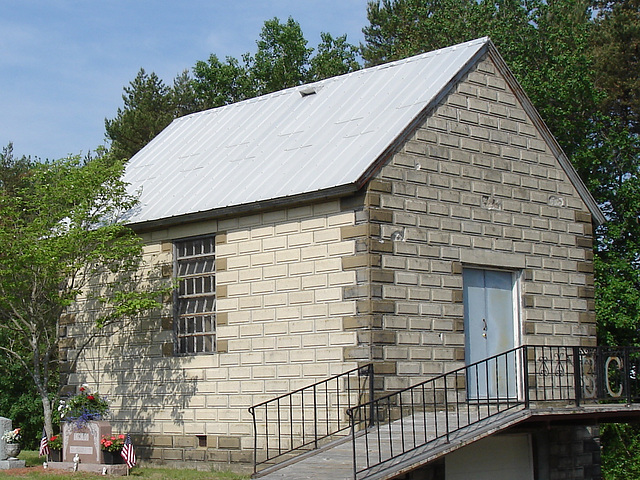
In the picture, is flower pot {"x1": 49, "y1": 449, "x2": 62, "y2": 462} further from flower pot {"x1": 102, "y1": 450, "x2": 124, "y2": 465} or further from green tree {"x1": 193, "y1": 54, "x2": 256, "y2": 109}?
green tree {"x1": 193, "y1": 54, "x2": 256, "y2": 109}

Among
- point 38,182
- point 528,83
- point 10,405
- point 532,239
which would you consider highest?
point 528,83

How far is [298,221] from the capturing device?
51.7 feet

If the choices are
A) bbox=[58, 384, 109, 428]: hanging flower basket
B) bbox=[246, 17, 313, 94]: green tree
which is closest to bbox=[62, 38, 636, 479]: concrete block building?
bbox=[58, 384, 109, 428]: hanging flower basket

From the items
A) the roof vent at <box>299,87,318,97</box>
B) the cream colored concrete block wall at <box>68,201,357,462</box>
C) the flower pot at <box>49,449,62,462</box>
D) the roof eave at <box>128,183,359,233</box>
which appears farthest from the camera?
the roof vent at <box>299,87,318,97</box>

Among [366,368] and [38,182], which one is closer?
[366,368]

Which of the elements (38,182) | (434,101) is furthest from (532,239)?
(38,182)

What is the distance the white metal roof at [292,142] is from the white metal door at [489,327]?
2843 millimetres

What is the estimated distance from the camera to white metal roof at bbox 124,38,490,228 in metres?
15.9

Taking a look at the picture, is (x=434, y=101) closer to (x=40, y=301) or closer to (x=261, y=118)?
(x=261, y=118)

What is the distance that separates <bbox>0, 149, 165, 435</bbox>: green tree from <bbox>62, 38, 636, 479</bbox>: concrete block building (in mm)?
544

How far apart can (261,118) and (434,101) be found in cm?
460

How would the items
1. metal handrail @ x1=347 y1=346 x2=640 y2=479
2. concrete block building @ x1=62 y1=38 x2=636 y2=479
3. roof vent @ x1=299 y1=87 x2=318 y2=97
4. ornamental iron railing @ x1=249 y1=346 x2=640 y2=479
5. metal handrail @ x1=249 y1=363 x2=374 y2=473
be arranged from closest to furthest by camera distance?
metal handrail @ x1=347 y1=346 x2=640 y2=479 → ornamental iron railing @ x1=249 y1=346 x2=640 y2=479 → metal handrail @ x1=249 y1=363 x2=374 y2=473 → concrete block building @ x1=62 y1=38 x2=636 y2=479 → roof vent @ x1=299 y1=87 x2=318 y2=97

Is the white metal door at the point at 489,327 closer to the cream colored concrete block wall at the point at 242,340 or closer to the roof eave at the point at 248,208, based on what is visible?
the cream colored concrete block wall at the point at 242,340

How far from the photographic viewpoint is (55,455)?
54.9ft
